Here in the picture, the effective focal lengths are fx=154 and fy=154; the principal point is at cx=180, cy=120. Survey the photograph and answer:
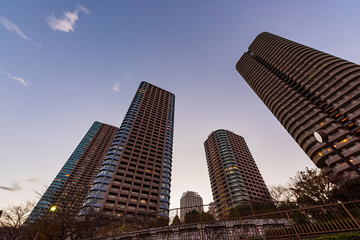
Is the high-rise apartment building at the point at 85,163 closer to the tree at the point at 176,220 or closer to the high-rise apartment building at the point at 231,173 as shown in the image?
the high-rise apartment building at the point at 231,173

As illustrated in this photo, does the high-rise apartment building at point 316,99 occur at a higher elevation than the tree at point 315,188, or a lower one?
higher

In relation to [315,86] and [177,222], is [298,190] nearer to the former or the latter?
[177,222]

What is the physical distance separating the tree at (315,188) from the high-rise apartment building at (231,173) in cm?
5392

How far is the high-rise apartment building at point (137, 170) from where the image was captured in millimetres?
51875

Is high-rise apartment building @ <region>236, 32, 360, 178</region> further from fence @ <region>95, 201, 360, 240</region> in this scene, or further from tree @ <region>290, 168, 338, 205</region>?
fence @ <region>95, 201, 360, 240</region>

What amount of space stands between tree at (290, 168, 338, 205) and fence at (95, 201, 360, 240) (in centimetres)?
801

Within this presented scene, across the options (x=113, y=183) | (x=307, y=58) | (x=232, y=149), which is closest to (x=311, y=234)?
(x=113, y=183)

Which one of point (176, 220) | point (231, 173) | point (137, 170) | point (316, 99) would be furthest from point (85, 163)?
point (316, 99)

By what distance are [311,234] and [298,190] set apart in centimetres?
1987

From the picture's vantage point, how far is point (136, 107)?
9156 centimetres

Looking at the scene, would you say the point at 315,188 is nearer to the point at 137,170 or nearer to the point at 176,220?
the point at 176,220

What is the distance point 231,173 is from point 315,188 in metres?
69.7

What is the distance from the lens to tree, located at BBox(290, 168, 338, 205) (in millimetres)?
20547

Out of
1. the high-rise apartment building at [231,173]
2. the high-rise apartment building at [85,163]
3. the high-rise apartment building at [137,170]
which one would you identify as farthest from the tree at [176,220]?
the high-rise apartment building at [85,163]
